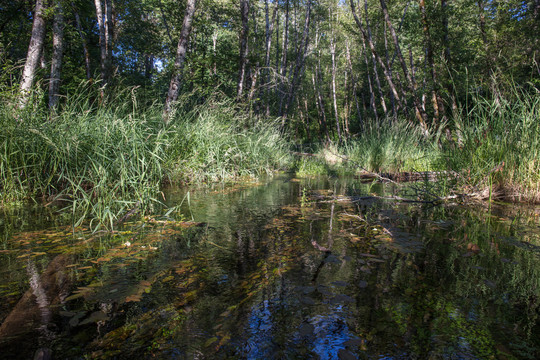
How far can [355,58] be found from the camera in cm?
2512

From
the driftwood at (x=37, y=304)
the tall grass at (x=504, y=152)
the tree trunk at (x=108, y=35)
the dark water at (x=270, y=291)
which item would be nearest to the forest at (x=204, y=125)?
the tall grass at (x=504, y=152)

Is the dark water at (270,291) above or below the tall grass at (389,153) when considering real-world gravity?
below

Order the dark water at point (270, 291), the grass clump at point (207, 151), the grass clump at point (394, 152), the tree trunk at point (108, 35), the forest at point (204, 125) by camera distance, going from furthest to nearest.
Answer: the tree trunk at point (108, 35)
the grass clump at point (394, 152)
the grass clump at point (207, 151)
the forest at point (204, 125)
the dark water at point (270, 291)

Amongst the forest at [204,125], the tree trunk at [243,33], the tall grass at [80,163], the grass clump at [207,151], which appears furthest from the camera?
the tree trunk at [243,33]

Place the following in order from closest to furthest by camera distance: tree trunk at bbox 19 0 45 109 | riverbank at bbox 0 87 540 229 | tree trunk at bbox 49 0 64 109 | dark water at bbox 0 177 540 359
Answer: dark water at bbox 0 177 540 359 → riverbank at bbox 0 87 540 229 → tree trunk at bbox 19 0 45 109 → tree trunk at bbox 49 0 64 109

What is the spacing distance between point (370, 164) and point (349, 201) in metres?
4.31

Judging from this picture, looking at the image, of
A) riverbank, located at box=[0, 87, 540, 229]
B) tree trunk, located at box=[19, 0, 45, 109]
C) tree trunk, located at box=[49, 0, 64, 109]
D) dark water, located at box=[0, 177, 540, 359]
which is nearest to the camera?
dark water, located at box=[0, 177, 540, 359]

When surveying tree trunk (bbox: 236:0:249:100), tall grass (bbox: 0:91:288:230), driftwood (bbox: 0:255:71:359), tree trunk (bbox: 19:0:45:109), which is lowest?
driftwood (bbox: 0:255:71:359)

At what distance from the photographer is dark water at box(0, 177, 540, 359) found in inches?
40.3

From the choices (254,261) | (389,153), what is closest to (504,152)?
(254,261)

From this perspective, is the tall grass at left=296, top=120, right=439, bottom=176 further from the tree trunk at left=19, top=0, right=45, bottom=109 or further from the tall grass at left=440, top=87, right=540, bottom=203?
the tree trunk at left=19, top=0, right=45, bottom=109

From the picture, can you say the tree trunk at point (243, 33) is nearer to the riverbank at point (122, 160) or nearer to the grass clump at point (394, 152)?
the grass clump at point (394, 152)

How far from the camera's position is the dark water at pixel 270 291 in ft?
3.36

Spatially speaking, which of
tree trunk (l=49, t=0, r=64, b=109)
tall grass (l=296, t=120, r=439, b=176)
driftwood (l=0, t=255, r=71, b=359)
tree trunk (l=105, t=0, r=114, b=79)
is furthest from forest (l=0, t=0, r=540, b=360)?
tree trunk (l=105, t=0, r=114, b=79)
